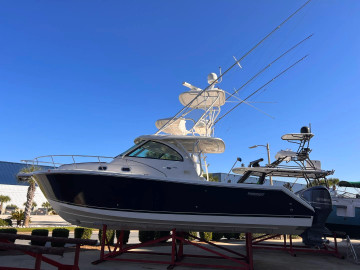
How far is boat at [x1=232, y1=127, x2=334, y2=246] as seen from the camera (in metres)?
6.43

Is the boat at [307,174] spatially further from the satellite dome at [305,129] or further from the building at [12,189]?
the building at [12,189]

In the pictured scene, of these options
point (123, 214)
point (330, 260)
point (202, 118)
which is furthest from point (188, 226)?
Answer: point (330, 260)

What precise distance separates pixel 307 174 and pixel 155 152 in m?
4.57

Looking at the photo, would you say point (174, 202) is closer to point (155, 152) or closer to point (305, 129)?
point (155, 152)

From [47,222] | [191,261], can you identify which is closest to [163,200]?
[191,261]

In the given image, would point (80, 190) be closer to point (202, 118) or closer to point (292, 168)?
point (202, 118)

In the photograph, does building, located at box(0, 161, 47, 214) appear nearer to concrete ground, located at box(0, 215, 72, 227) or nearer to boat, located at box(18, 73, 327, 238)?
concrete ground, located at box(0, 215, 72, 227)

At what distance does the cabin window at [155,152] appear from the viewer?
677cm

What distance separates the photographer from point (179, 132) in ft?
27.4

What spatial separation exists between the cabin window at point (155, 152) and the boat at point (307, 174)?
211cm

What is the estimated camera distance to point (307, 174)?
25.7 feet

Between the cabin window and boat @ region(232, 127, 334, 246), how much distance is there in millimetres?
2105

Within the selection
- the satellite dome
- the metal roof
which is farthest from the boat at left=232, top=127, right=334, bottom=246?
the metal roof

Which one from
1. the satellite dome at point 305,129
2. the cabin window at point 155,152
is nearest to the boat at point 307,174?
the satellite dome at point 305,129
